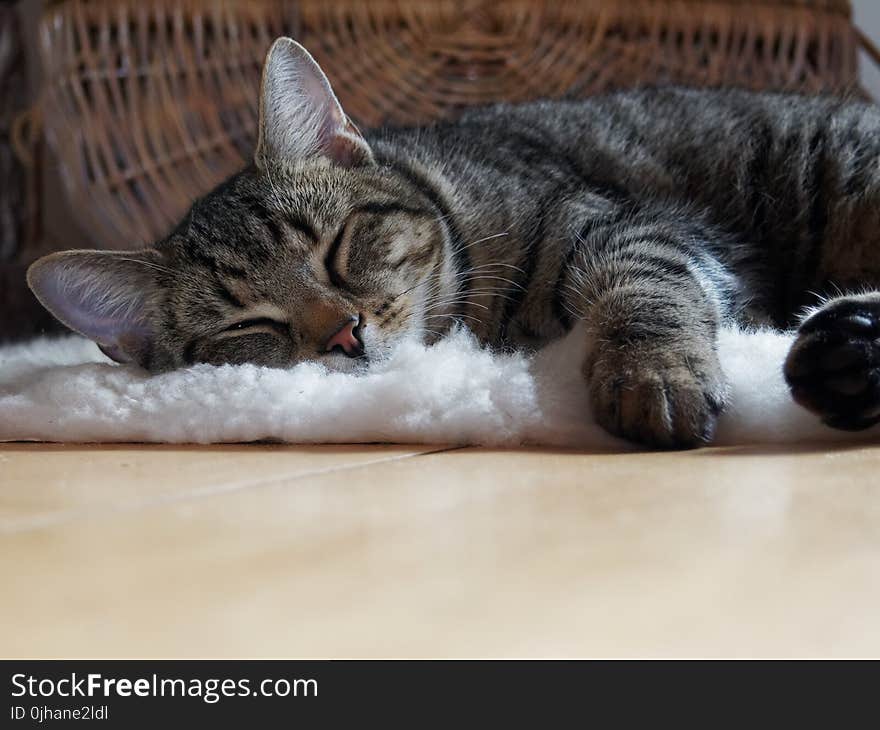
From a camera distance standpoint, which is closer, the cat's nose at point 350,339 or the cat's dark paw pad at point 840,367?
the cat's dark paw pad at point 840,367

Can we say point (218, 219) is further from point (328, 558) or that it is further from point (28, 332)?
point (28, 332)

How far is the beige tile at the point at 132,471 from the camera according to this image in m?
0.81

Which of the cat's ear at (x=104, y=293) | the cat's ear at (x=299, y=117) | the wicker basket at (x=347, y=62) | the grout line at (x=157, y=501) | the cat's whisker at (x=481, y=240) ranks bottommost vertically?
the grout line at (x=157, y=501)

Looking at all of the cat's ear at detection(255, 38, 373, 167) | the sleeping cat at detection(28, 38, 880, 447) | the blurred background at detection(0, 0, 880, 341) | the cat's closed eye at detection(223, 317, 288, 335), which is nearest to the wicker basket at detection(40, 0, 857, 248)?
the blurred background at detection(0, 0, 880, 341)

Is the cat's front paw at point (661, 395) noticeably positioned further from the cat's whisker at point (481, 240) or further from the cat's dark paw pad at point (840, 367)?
the cat's whisker at point (481, 240)

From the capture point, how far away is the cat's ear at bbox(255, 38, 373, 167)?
50.2 inches

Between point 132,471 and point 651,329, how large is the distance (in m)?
0.57

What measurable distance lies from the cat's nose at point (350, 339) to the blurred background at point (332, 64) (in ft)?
3.61

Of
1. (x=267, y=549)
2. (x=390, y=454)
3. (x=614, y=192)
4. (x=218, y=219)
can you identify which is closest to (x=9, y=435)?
(x=218, y=219)

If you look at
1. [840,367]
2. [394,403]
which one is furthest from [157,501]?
[840,367]

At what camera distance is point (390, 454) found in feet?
3.27

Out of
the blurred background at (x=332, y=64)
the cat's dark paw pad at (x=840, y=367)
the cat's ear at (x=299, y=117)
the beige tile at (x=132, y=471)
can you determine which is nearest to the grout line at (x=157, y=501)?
the beige tile at (x=132, y=471)

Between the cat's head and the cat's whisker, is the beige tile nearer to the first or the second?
the cat's head
